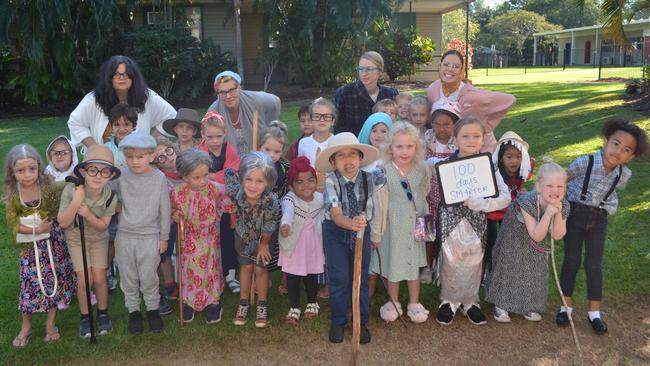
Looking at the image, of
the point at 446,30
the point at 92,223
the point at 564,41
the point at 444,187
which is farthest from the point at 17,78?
the point at 564,41

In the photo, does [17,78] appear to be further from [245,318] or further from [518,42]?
[518,42]

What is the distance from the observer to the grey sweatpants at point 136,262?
401cm

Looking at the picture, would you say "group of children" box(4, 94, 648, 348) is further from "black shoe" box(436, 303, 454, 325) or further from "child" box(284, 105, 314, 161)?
"child" box(284, 105, 314, 161)

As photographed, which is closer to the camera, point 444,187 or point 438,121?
point 444,187

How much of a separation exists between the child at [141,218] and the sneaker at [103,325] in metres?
0.20

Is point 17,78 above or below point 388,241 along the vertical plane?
above

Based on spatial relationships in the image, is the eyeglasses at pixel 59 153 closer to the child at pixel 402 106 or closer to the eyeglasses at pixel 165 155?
the eyeglasses at pixel 165 155

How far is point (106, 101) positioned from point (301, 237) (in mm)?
2131

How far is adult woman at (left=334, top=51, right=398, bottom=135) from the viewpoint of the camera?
5359 mm

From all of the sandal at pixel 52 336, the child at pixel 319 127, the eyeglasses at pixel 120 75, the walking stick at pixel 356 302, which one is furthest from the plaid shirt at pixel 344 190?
the sandal at pixel 52 336

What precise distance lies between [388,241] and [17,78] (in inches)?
666

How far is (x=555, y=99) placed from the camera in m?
16.2

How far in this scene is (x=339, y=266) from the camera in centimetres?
395

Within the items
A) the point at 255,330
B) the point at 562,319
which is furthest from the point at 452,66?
the point at 255,330
